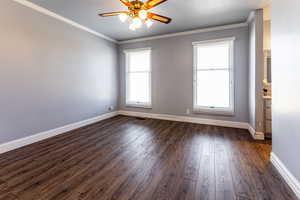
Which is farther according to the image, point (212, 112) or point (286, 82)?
point (212, 112)

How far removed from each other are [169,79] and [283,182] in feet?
11.5

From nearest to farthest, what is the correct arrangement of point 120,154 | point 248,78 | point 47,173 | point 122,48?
point 47,173
point 120,154
point 248,78
point 122,48

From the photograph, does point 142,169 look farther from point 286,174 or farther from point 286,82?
point 286,82

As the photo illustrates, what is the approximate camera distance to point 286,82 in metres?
1.73

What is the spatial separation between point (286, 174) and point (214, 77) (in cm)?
287

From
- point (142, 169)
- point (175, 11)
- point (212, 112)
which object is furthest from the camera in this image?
point (212, 112)

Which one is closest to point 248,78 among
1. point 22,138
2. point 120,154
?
point 120,154

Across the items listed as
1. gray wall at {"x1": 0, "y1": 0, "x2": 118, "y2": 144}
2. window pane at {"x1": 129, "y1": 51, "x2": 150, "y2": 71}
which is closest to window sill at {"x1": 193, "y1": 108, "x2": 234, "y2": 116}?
window pane at {"x1": 129, "y1": 51, "x2": 150, "y2": 71}

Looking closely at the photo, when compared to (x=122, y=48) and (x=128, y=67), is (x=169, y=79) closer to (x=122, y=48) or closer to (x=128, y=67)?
(x=128, y=67)

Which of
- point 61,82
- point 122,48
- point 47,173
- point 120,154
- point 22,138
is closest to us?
point 47,173

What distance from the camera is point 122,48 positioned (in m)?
5.28

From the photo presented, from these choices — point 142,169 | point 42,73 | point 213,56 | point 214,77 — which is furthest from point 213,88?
point 42,73

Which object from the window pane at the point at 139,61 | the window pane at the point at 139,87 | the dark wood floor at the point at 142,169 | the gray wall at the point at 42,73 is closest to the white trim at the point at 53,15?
the gray wall at the point at 42,73

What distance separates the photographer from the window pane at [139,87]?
16.7 feet
